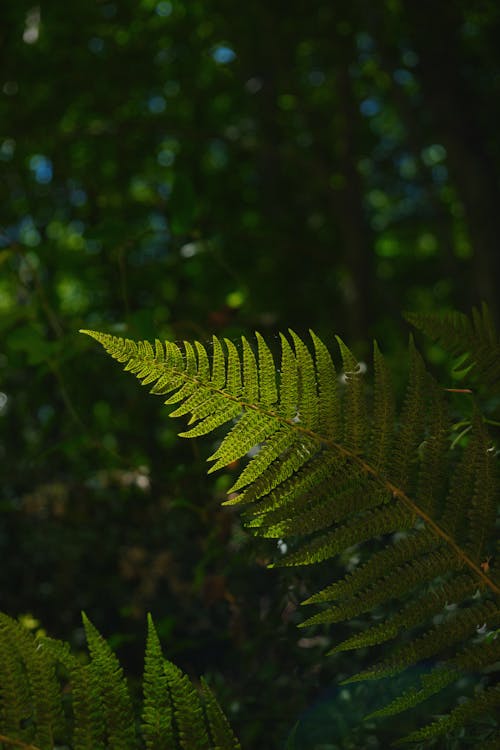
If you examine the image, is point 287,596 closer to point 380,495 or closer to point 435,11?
point 380,495

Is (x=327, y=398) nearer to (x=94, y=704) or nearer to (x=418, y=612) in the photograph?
(x=418, y=612)

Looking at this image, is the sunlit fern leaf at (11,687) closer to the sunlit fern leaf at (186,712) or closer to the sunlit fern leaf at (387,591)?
the sunlit fern leaf at (186,712)

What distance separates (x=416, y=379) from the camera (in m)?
0.75

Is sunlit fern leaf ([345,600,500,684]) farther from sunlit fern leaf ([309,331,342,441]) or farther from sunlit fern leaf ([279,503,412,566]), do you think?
sunlit fern leaf ([309,331,342,441])

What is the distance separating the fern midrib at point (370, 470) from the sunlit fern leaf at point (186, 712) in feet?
0.86

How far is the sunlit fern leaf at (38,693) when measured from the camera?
65 centimetres

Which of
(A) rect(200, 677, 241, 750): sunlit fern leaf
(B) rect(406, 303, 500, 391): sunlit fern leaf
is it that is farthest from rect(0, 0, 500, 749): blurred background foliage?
(B) rect(406, 303, 500, 391): sunlit fern leaf

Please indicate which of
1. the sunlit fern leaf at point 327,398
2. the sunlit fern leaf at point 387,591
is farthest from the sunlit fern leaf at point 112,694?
the sunlit fern leaf at point 327,398

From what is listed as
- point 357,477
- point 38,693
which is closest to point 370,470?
point 357,477

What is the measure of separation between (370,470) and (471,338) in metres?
0.28

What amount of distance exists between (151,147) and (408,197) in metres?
5.25

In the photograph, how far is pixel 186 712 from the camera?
66 centimetres

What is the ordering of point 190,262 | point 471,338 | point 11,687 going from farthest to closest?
1. point 190,262
2. point 471,338
3. point 11,687

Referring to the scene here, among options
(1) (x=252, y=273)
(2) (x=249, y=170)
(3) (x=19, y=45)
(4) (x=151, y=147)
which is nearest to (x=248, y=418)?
(3) (x=19, y=45)
